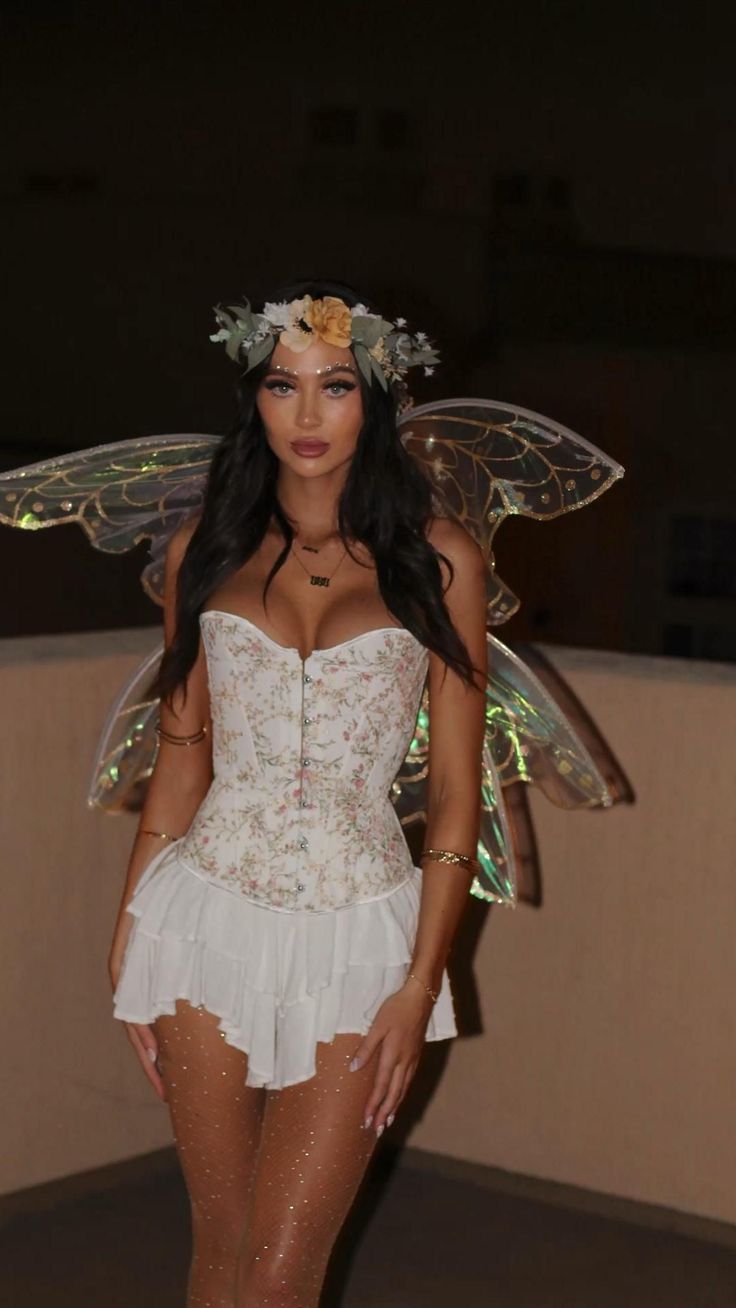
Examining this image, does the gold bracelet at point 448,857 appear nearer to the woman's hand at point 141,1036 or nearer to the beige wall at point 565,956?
the woman's hand at point 141,1036

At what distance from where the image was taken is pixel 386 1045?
7.73 ft

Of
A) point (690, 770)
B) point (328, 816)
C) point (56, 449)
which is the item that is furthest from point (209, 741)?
point (56, 449)

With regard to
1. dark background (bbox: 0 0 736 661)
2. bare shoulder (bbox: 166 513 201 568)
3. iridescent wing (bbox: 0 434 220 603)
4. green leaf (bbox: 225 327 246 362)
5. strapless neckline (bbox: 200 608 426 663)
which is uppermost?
dark background (bbox: 0 0 736 661)

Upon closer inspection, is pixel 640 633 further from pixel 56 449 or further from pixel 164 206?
pixel 56 449

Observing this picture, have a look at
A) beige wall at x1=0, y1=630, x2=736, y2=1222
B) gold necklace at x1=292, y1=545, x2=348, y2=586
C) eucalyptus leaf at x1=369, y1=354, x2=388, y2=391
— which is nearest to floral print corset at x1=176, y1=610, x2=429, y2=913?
gold necklace at x1=292, y1=545, x2=348, y2=586

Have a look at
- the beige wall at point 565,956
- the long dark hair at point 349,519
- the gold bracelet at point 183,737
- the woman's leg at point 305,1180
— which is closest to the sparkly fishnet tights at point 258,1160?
the woman's leg at point 305,1180

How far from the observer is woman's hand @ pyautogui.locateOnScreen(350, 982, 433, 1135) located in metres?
2.36

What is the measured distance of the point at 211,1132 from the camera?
2.46 meters

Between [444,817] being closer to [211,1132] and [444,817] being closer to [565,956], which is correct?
[211,1132]

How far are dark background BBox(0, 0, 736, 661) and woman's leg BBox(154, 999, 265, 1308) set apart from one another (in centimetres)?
478

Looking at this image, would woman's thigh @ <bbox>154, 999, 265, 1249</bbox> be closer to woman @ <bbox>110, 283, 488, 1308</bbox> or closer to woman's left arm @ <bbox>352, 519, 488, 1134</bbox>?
woman @ <bbox>110, 283, 488, 1308</bbox>

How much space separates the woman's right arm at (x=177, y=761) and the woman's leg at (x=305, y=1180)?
404 millimetres

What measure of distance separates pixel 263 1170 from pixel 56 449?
7.72 meters

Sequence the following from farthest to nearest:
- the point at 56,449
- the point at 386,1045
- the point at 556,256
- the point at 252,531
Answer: the point at 56,449 → the point at 556,256 → the point at 252,531 → the point at 386,1045
